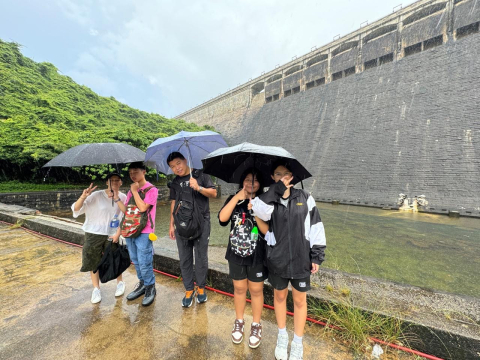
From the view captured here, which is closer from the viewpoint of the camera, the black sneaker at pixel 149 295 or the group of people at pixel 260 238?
the group of people at pixel 260 238

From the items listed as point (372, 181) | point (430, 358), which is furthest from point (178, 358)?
point (372, 181)

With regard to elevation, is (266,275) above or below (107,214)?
below

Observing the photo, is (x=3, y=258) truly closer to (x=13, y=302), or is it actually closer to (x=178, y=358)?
(x=13, y=302)

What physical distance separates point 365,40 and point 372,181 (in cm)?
1600

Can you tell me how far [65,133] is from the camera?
12.2m

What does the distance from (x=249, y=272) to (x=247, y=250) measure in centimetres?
21

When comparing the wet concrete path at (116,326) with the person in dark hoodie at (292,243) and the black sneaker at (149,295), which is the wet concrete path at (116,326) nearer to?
the black sneaker at (149,295)

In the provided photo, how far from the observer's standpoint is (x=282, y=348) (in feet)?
5.15

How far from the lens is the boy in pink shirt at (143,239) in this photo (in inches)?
88.3

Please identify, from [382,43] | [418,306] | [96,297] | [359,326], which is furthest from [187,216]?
[382,43]

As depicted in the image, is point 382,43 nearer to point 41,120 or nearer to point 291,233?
point 291,233

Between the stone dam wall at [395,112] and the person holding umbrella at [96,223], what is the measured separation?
15.2m

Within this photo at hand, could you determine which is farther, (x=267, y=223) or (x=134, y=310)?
(x=134, y=310)

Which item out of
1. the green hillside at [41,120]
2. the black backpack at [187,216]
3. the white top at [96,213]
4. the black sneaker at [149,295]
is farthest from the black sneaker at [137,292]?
the green hillside at [41,120]
